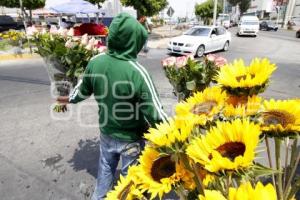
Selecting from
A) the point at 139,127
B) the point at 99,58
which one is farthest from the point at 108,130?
the point at 99,58

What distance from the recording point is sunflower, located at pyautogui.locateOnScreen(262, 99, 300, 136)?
0.89 metres

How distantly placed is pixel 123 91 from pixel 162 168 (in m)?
1.25

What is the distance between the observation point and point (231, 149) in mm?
787

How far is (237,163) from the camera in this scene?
2.35 feet

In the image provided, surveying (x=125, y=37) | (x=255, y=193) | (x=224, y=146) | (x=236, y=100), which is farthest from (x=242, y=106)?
(x=125, y=37)

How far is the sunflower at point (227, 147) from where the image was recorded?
2.36 feet

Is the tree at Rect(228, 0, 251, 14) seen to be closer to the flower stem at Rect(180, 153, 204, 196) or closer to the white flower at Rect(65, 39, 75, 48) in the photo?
the white flower at Rect(65, 39, 75, 48)

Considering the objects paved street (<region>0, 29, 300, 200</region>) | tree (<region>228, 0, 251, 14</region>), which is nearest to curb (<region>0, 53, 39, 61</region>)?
paved street (<region>0, 29, 300, 200</region>)

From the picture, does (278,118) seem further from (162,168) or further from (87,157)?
(87,157)

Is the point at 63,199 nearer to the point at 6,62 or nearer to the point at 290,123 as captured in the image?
the point at 290,123

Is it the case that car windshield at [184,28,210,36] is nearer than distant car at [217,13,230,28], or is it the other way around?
car windshield at [184,28,210,36]

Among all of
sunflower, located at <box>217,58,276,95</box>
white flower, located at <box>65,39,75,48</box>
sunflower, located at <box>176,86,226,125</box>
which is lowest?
white flower, located at <box>65,39,75,48</box>

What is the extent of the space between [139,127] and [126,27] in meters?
0.75

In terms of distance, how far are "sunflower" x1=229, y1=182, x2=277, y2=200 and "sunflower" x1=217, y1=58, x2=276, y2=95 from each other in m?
0.48
